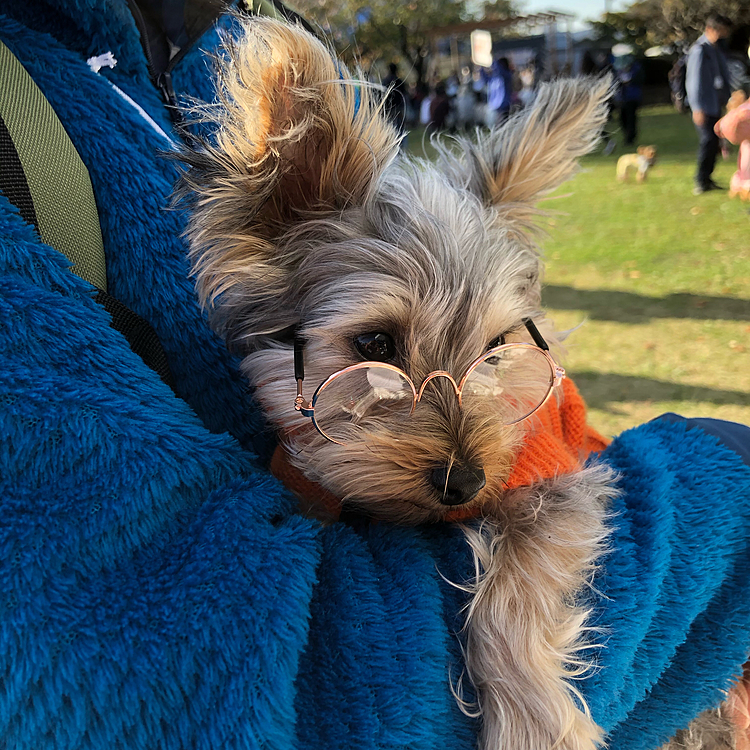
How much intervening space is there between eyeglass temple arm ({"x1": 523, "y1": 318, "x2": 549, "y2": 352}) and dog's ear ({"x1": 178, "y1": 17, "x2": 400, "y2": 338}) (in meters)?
0.57

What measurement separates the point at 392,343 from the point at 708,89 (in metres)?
13.4

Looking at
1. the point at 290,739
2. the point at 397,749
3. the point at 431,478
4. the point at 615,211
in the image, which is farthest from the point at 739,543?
the point at 615,211

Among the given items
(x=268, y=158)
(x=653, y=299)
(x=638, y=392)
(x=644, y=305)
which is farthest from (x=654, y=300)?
(x=268, y=158)

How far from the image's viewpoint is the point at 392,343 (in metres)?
1.63

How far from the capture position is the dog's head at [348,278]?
4.83ft

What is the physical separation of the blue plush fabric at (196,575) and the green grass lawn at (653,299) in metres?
1.30

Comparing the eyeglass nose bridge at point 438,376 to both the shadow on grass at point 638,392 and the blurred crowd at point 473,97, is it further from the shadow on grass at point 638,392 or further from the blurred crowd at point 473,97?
the blurred crowd at point 473,97

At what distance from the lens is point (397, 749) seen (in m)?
1.11

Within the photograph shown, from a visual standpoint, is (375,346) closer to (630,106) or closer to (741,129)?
(741,129)

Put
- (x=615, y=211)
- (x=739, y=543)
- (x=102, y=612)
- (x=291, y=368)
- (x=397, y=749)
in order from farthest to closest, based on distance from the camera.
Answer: (x=615, y=211) → (x=291, y=368) → (x=739, y=543) → (x=397, y=749) → (x=102, y=612)

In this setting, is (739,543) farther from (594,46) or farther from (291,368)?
(594,46)

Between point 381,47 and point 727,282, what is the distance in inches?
1466

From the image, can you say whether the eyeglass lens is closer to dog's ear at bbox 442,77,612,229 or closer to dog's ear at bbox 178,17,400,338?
dog's ear at bbox 178,17,400,338

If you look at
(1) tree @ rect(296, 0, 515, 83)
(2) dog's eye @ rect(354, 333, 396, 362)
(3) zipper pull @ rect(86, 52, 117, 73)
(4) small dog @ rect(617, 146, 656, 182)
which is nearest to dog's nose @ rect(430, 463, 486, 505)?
(2) dog's eye @ rect(354, 333, 396, 362)
